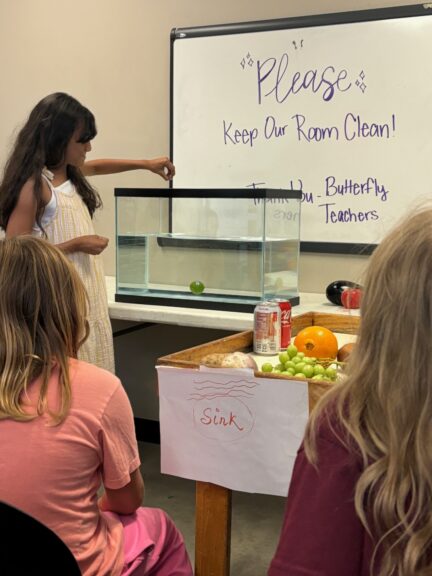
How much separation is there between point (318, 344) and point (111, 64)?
1.85 metres

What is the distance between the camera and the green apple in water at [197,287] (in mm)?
2512

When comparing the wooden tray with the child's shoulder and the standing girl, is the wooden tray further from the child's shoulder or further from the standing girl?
the standing girl

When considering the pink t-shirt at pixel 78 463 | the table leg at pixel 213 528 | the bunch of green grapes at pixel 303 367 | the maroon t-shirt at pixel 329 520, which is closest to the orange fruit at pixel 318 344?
the bunch of green grapes at pixel 303 367

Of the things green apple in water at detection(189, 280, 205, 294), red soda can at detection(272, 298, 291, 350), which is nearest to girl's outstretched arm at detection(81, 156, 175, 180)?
green apple in water at detection(189, 280, 205, 294)

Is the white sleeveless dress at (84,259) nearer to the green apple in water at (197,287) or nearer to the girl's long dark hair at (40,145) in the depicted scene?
the girl's long dark hair at (40,145)

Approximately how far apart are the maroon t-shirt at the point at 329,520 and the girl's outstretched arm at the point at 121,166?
209cm

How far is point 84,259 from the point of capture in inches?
88.7

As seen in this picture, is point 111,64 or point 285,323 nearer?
point 285,323

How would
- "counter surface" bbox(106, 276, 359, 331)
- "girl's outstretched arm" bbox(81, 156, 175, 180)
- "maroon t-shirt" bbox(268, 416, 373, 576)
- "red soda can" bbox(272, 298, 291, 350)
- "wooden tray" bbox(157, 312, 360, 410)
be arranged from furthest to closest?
"girl's outstretched arm" bbox(81, 156, 175, 180), "counter surface" bbox(106, 276, 359, 331), "red soda can" bbox(272, 298, 291, 350), "wooden tray" bbox(157, 312, 360, 410), "maroon t-shirt" bbox(268, 416, 373, 576)

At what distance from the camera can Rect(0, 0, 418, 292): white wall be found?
2.87 m

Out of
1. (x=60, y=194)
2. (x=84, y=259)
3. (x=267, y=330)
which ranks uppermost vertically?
(x=60, y=194)

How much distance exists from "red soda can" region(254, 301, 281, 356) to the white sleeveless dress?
606 millimetres

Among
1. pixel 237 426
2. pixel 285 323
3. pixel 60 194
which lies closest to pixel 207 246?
pixel 60 194

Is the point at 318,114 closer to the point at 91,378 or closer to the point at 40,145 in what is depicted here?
the point at 40,145
